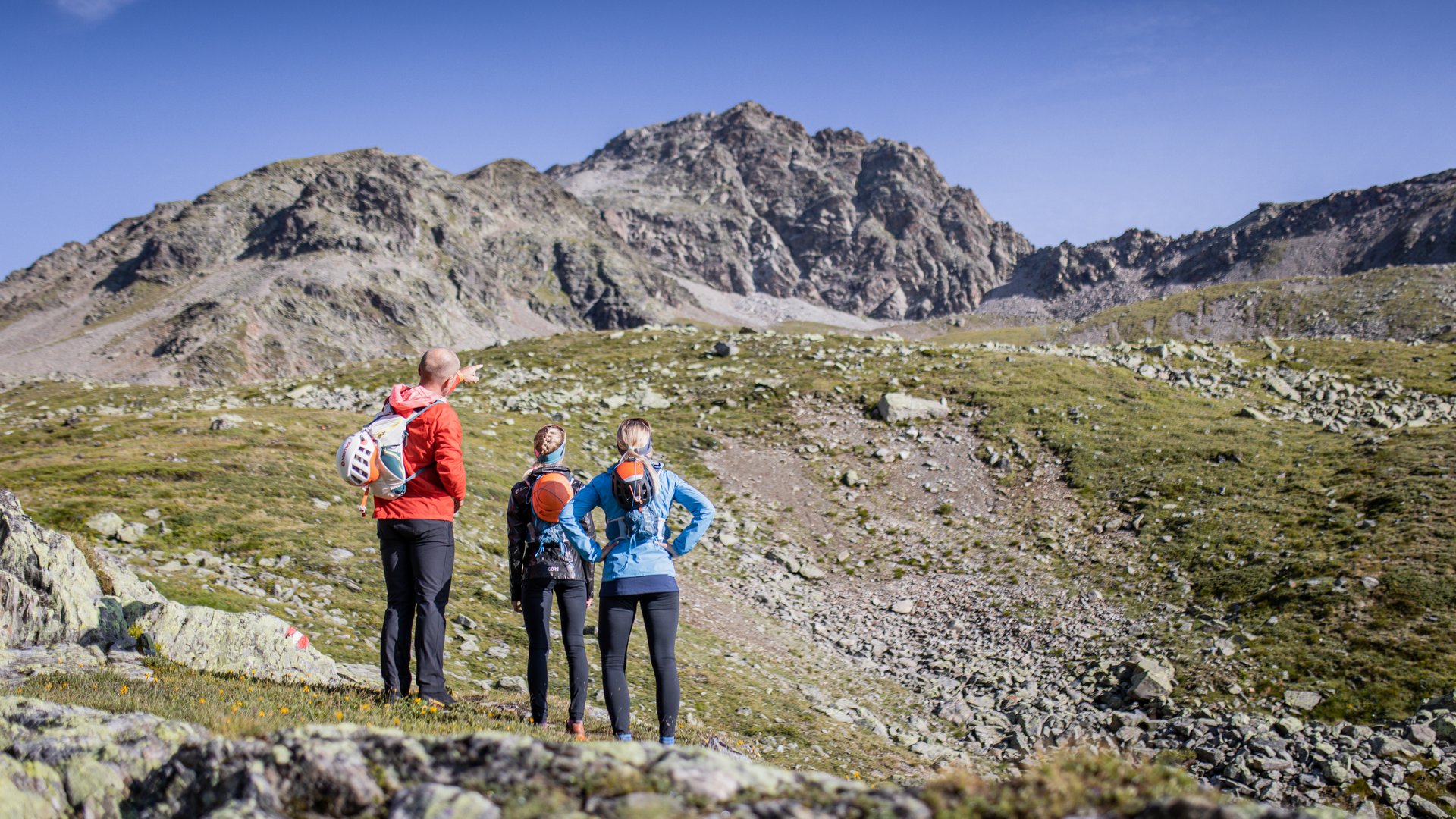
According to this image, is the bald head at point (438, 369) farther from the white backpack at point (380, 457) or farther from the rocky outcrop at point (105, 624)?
the rocky outcrop at point (105, 624)

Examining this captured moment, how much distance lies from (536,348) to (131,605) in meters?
42.8

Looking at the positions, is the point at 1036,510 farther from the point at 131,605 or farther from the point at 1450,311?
the point at 1450,311

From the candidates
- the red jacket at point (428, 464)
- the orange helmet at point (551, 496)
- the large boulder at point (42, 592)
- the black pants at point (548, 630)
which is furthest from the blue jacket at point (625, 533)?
the large boulder at point (42, 592)

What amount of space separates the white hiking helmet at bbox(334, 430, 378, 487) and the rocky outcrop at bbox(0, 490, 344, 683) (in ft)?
13.6

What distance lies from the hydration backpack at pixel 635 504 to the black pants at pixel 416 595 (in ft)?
6.39

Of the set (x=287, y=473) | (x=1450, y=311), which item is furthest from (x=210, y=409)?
(x=1450, y=311)

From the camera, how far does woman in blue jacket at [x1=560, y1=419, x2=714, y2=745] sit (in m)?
7.88

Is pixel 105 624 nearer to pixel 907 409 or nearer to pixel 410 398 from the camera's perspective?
pixel 410 398

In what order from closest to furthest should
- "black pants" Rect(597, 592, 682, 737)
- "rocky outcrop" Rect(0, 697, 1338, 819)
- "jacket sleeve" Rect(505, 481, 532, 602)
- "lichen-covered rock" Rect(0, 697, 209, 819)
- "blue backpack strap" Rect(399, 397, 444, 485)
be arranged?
"rocky outcrop" Rect(0, 697, 1338, 819) → "lichen-covered rock" Rect(0, 697, 209, 819) → "black pants" Rect(597, 592, 682, 737) → "blue backpack strap" Rect(399, 397, 444, 485) → "jacket sleeve" Rect(505, 481, 532, 602)

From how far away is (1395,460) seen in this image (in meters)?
22.2

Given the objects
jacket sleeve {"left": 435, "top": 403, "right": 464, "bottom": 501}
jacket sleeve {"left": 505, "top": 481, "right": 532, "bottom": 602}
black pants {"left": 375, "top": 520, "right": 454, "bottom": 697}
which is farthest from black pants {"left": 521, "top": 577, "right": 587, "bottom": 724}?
jacket sleeve {"left": 435, "top": 403, "right": 464, "bottom": 501}

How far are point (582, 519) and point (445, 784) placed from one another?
13.7ft

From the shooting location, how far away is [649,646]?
7.91 meters

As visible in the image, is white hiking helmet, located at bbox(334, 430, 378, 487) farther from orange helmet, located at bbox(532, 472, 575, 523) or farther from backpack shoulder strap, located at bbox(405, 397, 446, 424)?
orange helmet, located at bbox(532, 472, 575, 523)
